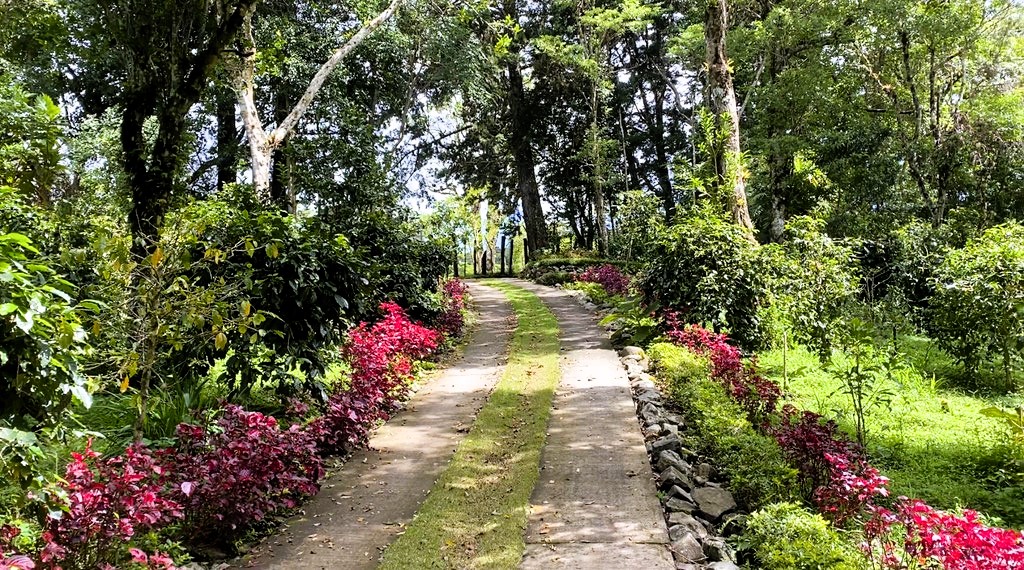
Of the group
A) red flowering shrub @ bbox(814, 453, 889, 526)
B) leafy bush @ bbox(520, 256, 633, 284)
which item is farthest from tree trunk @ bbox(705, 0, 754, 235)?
leafy bush @ bbox(520, 256, 633, 284)

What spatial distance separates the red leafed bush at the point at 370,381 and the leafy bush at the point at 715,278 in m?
3.94

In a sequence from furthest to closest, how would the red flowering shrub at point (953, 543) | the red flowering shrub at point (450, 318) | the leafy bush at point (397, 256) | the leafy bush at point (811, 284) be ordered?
the red flowering shrub at point (450, 318)
the leafy bush at point (397, 256)
the leafy bush at point (811, 284)
the red flowering shrub at point (953, 543)

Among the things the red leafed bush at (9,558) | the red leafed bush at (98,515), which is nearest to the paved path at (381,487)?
the red leafed bush at (98,515)

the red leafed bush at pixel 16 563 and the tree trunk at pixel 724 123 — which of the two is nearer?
the red leafed bush at pixel 16 563

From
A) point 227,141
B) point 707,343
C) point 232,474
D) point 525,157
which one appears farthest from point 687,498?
point 525,157

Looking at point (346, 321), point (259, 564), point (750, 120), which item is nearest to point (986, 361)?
point (346, 321)

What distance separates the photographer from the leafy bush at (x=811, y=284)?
8.03 metres

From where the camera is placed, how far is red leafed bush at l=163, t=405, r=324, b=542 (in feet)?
12.8

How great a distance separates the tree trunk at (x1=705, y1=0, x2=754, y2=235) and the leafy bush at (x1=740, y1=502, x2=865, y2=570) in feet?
23.0

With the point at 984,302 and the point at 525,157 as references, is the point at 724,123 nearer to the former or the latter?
the point at 984,302

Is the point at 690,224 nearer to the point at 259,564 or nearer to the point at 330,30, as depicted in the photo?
the point at 259,564

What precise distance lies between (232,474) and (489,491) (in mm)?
1975

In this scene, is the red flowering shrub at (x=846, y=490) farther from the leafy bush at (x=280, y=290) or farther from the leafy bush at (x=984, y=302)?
the leafy bush at (x=984, y=302)

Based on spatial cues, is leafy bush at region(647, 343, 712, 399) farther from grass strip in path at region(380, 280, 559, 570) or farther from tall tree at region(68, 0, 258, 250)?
tall tree at region(68, 0, 258, 250)
